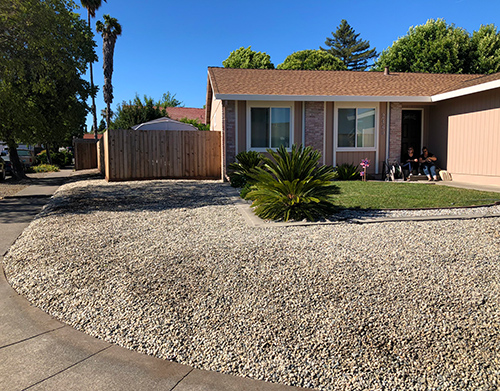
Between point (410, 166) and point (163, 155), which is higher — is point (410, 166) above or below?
below

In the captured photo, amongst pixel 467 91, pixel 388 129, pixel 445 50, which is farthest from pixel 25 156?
pixel 445 50

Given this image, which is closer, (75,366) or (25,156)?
(75,366)

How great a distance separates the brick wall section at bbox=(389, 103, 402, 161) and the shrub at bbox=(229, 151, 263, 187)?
526 centimetres

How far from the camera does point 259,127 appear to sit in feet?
47.0

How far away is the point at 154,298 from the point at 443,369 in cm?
268

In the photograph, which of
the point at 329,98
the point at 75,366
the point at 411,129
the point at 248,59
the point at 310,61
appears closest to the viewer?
the point at 75,366

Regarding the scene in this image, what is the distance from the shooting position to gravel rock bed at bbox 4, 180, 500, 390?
3.06 meters

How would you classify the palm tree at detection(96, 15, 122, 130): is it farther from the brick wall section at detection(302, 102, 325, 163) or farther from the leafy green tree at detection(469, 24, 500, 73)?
the leafy green tree at detection(469, 24, 500, 73)

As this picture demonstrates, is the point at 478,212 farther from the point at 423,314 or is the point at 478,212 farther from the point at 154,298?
the point at 154,298

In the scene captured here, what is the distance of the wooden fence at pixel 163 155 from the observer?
1505 cm

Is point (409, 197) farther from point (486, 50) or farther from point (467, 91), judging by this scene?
point (486, 50)

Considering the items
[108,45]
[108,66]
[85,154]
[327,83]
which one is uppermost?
[108,45]

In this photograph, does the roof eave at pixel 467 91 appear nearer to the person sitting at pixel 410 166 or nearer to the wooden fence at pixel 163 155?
the person sitting at pixel 410 166

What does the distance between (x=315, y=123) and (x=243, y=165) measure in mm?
3317
